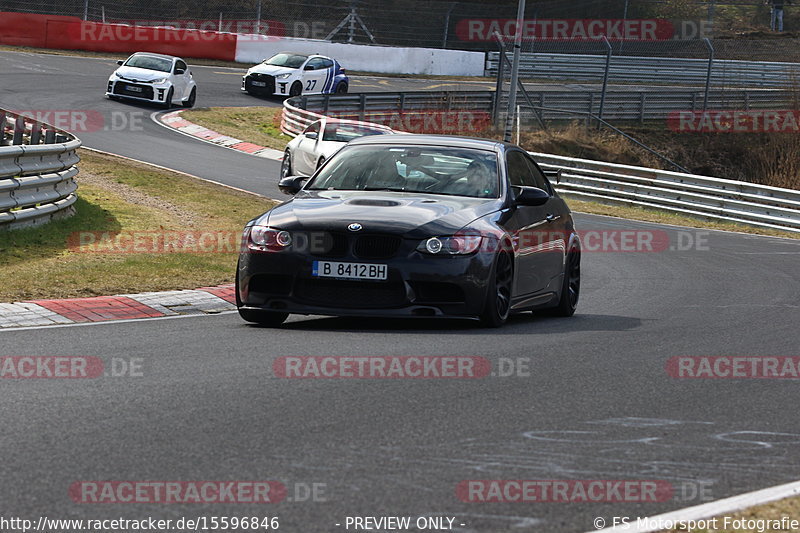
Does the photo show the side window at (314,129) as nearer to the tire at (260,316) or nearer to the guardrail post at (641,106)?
the tire at (260,316)

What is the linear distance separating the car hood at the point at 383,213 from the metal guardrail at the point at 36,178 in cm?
529

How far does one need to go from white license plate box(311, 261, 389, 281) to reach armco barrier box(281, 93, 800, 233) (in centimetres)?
2023

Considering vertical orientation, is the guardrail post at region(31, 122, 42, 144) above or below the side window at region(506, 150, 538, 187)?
below

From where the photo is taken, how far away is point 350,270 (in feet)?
29.8

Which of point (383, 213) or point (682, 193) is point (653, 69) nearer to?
point (682, 193)

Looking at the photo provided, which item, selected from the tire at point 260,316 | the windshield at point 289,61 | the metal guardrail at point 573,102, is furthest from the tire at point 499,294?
the windshield at point 289,61

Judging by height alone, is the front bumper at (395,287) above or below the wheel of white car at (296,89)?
above

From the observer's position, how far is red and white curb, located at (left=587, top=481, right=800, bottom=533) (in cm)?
468

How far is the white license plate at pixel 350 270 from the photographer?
9.05 metres

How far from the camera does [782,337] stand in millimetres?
10633

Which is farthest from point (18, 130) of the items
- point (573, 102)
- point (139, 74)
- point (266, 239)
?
point (573, 102)

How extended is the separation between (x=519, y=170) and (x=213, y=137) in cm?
2335

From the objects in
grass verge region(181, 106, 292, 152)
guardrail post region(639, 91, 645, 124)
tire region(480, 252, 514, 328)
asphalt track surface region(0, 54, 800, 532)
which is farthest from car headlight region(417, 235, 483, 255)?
guardrail post region(639, 91, 645, 124)

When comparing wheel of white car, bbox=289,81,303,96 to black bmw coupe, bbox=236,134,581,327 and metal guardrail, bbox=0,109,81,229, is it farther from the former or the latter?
black bmw coupe, bbox=236,134,581,327
